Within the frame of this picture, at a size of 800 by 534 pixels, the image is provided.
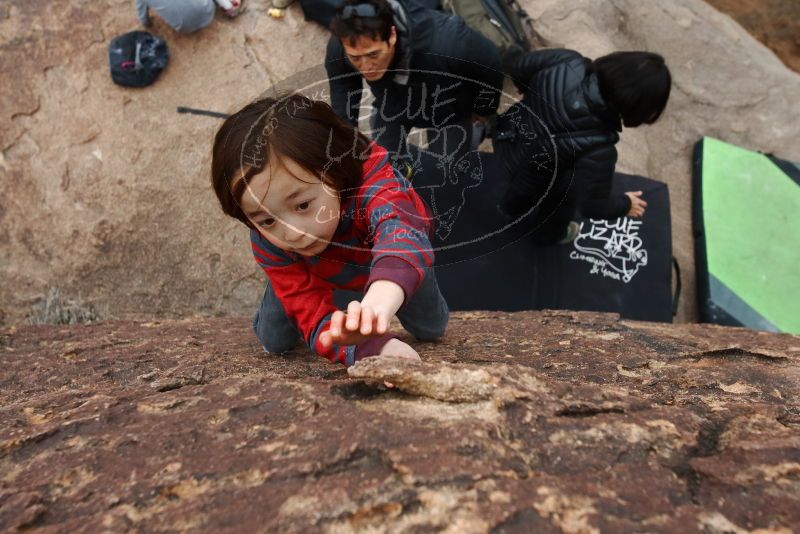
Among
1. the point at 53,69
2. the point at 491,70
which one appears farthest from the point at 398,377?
the point at 53,69

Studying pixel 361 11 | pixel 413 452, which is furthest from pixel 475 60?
pixel 413 452

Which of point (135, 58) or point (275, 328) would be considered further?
point (135, 58)

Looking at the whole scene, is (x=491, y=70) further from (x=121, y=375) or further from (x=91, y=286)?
(x=91, y=286)

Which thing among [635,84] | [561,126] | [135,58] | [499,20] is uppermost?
[499,20]

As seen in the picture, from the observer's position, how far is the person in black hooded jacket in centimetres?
175

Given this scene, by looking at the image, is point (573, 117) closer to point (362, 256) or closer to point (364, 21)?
point (364, 21)

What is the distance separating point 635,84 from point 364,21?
0.79 metres

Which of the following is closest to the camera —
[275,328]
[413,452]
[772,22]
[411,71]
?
[413,452]

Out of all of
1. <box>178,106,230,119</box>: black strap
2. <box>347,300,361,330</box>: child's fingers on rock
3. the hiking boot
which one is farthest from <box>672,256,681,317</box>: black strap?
<box>347,300,361,330</box>: child's fingers on rock

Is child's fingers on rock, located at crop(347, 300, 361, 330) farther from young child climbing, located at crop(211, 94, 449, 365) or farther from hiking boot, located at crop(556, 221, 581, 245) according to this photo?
hiking boot, located at crop(556, 221, 581, 245)

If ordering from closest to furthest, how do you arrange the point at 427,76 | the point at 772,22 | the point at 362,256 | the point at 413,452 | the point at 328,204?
the point at 413,452 → the point at 328,204 → the point at 362,256 → the point at 427,76 → the point at 772,22

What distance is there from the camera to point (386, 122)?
56.0 inches

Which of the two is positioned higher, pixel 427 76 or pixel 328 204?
pixel 427 76

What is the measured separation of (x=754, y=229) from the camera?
3.28 m
